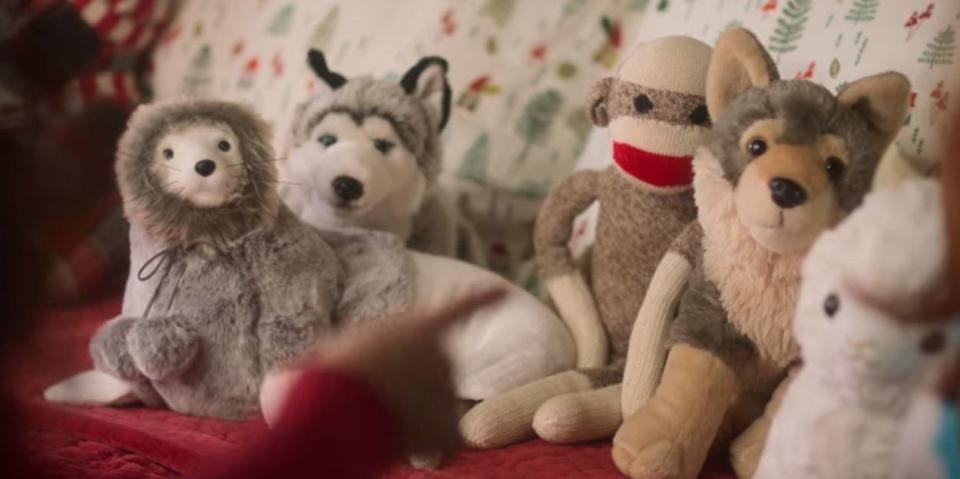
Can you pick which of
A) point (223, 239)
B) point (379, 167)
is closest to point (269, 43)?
point (379, 167)

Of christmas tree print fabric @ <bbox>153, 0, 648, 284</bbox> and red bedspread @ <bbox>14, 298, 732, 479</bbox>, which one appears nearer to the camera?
red bedspread @ <bbox>14, 298, 732, 479</bbox>

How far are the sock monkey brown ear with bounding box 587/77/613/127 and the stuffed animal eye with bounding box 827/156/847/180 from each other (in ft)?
0.91

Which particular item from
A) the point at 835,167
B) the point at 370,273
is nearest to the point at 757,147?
the point at 835,167

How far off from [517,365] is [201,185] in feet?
1.03

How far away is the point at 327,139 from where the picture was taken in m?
0.95

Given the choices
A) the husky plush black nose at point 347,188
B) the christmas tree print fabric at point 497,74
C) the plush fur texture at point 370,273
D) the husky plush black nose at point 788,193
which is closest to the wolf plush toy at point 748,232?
the husky plush black nose at point 788,193

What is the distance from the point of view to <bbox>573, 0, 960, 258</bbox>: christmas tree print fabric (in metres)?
0.73

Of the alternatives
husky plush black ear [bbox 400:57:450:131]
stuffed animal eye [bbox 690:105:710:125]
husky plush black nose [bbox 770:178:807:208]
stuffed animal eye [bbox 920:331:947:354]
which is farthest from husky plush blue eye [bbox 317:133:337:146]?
stuffed animal eye [bbox 920:331:947:354]

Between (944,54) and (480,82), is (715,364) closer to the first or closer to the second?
(944,54)

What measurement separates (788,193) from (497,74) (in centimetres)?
69

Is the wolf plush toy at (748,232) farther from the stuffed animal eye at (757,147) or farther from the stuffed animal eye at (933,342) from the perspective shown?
the stuffed animal eye at (933,342)

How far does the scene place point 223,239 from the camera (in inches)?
30.0

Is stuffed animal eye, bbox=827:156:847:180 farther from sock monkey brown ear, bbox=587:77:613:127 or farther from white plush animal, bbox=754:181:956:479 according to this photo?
sock monkey brown ear, bbox=587:77:613:127

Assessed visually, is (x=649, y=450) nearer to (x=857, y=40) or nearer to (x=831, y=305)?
(x=831, y=305)
